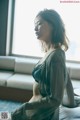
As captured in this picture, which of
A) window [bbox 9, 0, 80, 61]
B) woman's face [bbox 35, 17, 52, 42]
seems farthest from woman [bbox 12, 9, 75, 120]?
window [bbox 9, 0, 80, 61]

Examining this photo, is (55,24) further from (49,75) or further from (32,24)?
(32,24)

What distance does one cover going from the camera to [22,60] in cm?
427

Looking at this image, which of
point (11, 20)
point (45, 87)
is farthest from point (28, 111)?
point (11, 20)

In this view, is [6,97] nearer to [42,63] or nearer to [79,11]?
[79,11]

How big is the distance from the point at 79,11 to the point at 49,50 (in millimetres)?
3245

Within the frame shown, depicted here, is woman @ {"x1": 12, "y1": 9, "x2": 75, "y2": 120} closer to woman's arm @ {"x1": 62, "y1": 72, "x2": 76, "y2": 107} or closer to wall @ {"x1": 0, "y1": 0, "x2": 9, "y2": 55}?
woman's arm @ {"x1": 62, "y1": 72, "x2": 76, "y2": 107}

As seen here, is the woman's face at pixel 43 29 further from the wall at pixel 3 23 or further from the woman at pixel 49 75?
the wall at pixel 3 23

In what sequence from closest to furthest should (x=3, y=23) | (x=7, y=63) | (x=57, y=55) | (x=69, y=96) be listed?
1. (x=57, y=55)
2. (x=69, y=96)
3. (x=7, y=63)
4. (x=3, y=23)

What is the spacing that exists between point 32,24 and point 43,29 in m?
3.39

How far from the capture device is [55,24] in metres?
1.19

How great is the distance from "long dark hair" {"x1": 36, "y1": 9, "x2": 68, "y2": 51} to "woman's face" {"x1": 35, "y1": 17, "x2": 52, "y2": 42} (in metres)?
0.02

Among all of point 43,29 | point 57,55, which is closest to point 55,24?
point 43,29

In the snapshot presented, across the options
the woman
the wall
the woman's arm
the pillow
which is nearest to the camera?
the woman

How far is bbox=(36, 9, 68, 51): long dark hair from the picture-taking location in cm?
119
